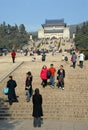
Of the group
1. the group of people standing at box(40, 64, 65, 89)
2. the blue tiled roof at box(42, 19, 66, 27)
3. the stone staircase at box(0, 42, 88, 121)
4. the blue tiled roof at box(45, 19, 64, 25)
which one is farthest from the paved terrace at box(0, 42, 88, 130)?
the blue tiled roof at box(45, 19, 64, 25)

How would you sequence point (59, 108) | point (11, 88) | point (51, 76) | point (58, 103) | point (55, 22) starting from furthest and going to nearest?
1. point (55, 22)
2. point (51, 76)
3. point (58, 103)
4. point (11, 88)
5. point (59, 108)

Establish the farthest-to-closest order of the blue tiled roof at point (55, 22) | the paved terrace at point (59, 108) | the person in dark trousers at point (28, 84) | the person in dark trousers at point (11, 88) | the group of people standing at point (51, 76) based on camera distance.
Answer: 1. the blue tiled roof at point (55, 22)
2. the group of people standing at point (51, 76)
3. the person in dark trousers at point (28, 84)
4. the person in dark trousers at point (11, 88)
5. the paved terrace at point (59, 108)

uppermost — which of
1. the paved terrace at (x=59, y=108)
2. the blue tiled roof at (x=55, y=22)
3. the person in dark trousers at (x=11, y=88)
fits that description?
the blue tiled roof at (x=55, y=22)

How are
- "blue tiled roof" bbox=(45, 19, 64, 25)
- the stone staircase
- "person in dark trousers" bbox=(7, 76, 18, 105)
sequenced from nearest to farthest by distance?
the stone staircase < "person in dark trousers" bbox=(7, 76, 18, 105) < "blue tiled roof" bbox=(45, 19, 64, 25)

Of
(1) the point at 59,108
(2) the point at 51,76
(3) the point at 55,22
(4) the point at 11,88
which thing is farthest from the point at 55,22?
(1) the point at 59,108

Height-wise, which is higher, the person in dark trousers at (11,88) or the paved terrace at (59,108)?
the person in dark trousers at (11,88)

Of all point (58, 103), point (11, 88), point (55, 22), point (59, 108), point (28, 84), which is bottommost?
point (59, 108)

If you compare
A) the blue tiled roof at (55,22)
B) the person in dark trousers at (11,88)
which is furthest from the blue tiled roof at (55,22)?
the person in dark trousers at (11,88)

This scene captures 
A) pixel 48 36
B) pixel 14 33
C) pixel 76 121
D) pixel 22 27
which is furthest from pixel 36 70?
pixel 48 36

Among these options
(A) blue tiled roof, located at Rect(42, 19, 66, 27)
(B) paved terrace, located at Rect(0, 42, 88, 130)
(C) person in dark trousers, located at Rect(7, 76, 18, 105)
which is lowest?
(B) paved terrace, located at Rect(0, 42, 88, 130)

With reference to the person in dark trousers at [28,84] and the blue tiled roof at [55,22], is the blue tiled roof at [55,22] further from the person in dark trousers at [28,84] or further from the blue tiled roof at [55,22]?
the person in dark trousers at [28,84]

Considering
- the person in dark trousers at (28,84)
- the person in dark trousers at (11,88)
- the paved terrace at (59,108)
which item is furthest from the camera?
the person in dark trousers at (28,84)

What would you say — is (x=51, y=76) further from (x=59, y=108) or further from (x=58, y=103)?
(x=59, y=108)

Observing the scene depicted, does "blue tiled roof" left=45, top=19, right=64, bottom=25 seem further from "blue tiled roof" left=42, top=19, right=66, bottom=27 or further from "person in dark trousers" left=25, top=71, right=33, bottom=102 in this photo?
"person in dark trousers" left=25, top=71, right=33, bottom=102
